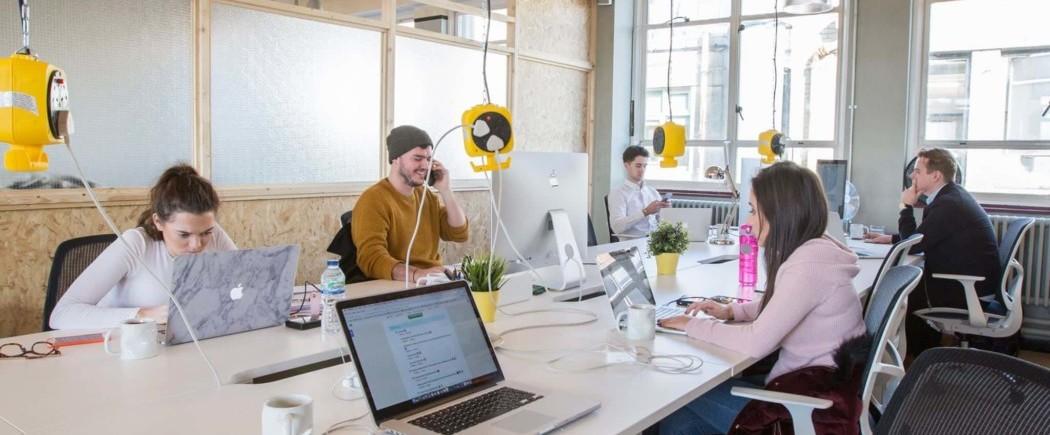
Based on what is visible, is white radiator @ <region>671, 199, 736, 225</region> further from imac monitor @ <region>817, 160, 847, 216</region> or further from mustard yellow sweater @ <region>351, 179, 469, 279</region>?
mustard yellow sweater @ <region>351, 179, 469, 279</region>

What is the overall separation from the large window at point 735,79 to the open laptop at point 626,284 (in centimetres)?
344

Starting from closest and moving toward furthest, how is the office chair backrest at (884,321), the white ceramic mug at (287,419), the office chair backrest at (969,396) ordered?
the office chair backrest at (969,396), the white ceramic mug at (287,419), the office chair backrest at (884,321)

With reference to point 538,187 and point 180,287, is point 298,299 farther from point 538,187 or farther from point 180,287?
point 538,187

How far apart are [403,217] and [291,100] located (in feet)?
4.70

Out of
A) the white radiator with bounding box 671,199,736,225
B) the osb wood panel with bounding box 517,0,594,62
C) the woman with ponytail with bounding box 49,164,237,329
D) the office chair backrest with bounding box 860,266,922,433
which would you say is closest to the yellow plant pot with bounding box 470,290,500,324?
the woman with ponytail with bounding box 49,164,237,329

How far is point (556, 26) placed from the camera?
21.1 feet

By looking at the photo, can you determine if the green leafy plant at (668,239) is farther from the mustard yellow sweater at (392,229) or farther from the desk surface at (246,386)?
the desk surface at (246,386)

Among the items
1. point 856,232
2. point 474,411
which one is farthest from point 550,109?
point 474,411

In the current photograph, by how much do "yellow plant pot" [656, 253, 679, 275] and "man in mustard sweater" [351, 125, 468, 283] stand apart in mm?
882

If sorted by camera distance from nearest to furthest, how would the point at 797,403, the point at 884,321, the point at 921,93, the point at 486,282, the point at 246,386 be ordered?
the point at 246,386 → the point at 797,403 → the point at 884,321 → the point at 486,282 → the point at 921,93

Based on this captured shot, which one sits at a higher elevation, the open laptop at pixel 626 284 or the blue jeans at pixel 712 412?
the open laptop at pixel 626 284

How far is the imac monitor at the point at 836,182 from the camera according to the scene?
5.39 m

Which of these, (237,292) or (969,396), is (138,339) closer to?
(237,292)

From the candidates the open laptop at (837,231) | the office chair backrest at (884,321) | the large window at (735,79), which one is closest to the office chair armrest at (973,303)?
the open laptop at (837,231)
